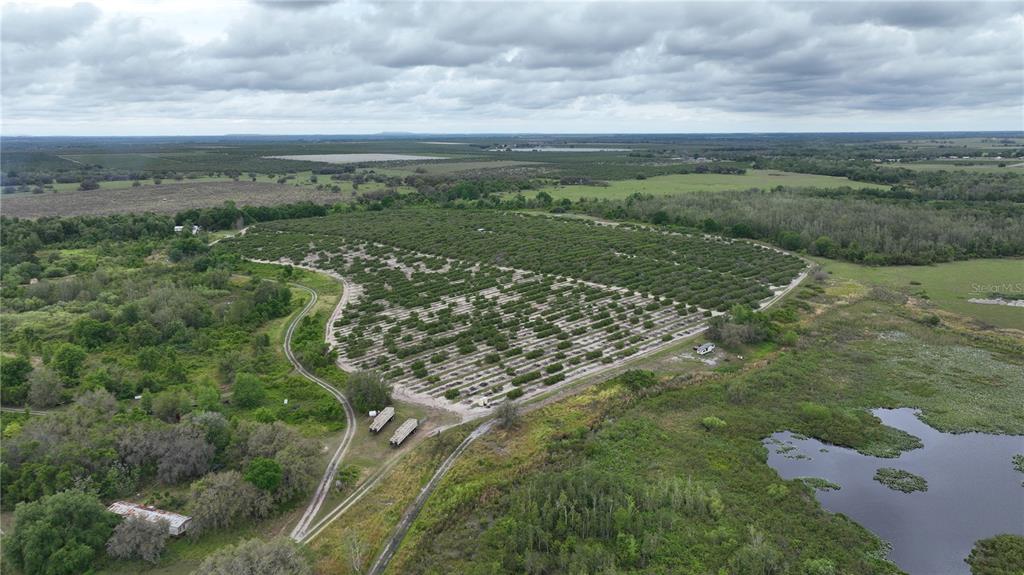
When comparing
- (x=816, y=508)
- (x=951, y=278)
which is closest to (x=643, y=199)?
(x=951, y=278)

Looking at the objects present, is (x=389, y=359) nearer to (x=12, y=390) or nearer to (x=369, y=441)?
(x=369, y=441)

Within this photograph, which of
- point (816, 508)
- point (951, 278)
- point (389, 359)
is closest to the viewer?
point (816, 508)

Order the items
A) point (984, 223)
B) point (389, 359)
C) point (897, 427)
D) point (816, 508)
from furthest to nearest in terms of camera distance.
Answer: point (984, 223), point (389, 359), point (897, 427), point (816, 508)

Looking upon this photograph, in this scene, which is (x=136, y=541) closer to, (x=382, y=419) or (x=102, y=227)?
(x=382, y=419)

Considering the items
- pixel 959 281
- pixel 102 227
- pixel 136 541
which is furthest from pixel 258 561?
pixel 102 227

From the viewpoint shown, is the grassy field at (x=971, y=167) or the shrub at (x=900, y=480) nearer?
the shrub at (x=900, y=480)

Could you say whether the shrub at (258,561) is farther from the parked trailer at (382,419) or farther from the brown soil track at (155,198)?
the brown soil track at (155,198)

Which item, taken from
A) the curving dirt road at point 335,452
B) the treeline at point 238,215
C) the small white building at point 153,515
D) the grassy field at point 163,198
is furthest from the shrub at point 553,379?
→ the grassy field at point 163,198
